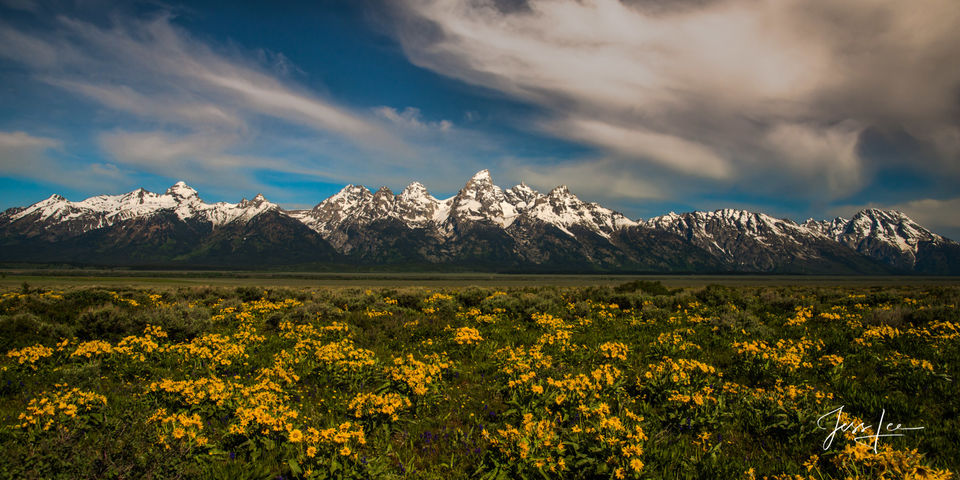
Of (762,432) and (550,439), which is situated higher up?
(550,439)

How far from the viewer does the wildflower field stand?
534cm

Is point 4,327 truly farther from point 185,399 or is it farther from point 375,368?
point 375,368

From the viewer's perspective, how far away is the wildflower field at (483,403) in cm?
534

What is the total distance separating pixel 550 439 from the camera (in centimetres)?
548

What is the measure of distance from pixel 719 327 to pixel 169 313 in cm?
2047

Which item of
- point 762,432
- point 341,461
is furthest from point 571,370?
point 341,461
